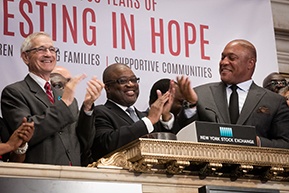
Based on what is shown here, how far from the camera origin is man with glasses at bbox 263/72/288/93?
633cm

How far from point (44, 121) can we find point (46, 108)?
0.22 metres

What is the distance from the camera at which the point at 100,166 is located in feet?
→ 14.2

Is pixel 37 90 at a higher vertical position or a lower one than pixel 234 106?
lower

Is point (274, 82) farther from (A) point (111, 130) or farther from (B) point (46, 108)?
(B) point (46, 108)

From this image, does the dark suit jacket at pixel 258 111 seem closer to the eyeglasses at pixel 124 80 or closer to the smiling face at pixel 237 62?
the smiling face at pixel 237 62

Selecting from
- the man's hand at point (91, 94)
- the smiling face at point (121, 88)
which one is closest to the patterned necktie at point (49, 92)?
the man's hand at point (91, 94)

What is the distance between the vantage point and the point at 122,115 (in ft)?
18.1

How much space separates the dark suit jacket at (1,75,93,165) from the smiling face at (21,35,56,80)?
0.14 m

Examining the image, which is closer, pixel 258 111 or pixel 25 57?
pixel 25 57

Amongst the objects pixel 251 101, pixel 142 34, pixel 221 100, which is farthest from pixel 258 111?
pixel 142 34

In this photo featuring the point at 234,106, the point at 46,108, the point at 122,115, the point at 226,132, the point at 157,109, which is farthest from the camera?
the point at 234,106

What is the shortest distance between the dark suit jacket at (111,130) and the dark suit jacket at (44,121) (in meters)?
0.16

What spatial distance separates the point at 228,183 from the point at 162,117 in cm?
107

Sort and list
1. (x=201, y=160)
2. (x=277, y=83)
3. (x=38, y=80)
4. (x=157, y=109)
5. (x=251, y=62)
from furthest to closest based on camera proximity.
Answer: (x=277, y=83)
(x=251, y=62)
(x=157, y=109)
(x=38, y=80)
(x=201, y=160)
